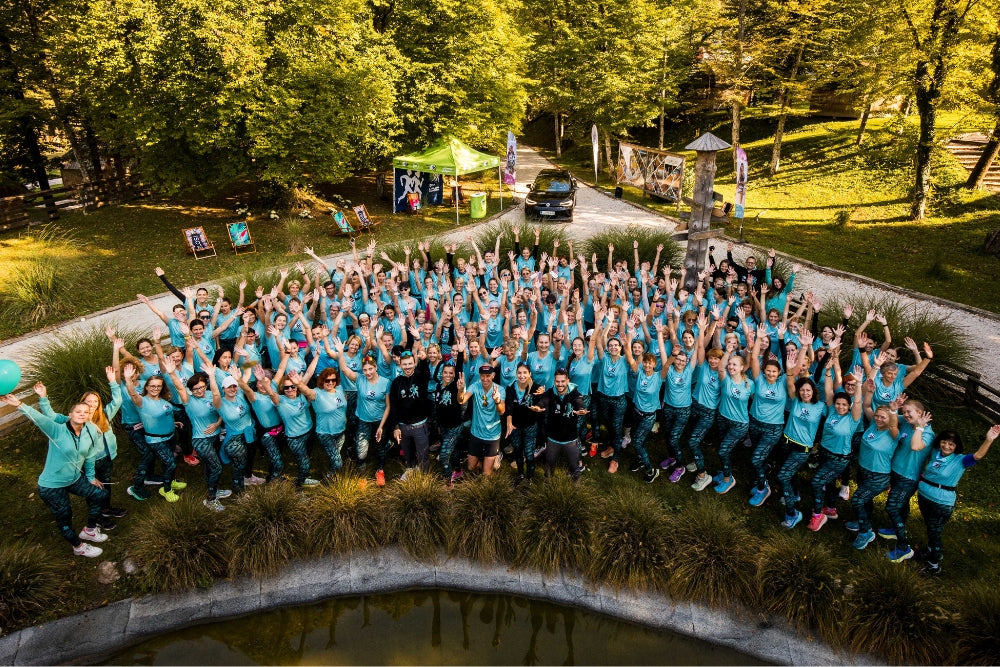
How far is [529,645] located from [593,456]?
279cm

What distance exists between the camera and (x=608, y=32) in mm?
24688

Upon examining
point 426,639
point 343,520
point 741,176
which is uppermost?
point 741,176

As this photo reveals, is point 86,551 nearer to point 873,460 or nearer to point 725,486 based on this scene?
point 725,486

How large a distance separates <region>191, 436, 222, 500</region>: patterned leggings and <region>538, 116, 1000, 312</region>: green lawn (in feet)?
48.6

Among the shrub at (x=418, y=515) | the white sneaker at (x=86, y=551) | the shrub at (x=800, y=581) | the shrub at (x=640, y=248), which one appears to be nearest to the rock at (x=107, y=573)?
the white sneaker at (x=86, y=551)

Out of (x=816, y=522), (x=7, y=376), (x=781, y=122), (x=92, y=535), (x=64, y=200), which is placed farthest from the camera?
(x=781, y=122)

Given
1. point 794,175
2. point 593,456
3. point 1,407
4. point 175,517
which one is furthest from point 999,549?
point 794,175

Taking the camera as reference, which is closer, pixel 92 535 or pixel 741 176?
pixel 92 535

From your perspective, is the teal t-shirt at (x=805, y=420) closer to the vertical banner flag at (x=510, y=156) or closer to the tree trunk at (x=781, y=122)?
the vertical banner flag at (x=510, y=156)

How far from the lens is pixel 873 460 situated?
5645 millimetres

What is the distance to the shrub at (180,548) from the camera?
5.48 metres

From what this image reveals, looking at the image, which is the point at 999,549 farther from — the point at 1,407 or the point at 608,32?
the point at 608,32

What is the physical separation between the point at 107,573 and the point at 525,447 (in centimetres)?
482

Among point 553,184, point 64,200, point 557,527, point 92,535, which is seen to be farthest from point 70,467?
point 64,200
